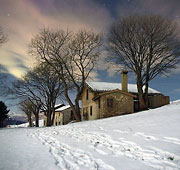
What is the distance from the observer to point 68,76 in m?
21.0

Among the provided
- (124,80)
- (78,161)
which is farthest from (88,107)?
(78,161)

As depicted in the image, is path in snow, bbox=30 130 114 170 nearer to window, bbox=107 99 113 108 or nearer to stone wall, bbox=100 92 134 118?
stone wall, bbox=100 92 134 118

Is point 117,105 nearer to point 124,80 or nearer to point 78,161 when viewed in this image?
point 124,80

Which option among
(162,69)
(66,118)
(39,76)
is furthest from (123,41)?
(66,118)

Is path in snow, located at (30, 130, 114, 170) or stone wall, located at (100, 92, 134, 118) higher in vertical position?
stone wall, located at (100, 92, 134, 118)

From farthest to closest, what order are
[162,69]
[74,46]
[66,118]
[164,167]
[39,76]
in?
[66,118], [39,76], [74,46], [162,69], [164,167]

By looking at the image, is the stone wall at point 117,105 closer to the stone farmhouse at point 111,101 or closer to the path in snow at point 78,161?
the stone farmhouse at point 111,101

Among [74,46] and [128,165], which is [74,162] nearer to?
[128,165]

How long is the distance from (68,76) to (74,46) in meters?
4.15

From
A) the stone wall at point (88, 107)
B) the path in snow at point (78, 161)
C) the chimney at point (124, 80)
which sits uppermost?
the chimney at point (124, 80)

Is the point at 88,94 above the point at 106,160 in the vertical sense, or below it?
above

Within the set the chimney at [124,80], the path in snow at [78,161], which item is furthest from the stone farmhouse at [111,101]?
the path in snow at [78,161]

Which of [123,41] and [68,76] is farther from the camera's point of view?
[68,76]

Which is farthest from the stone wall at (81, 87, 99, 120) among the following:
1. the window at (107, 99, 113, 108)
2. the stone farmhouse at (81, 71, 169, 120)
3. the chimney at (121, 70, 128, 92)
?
the chimney at (121, 70, 128, 92)
